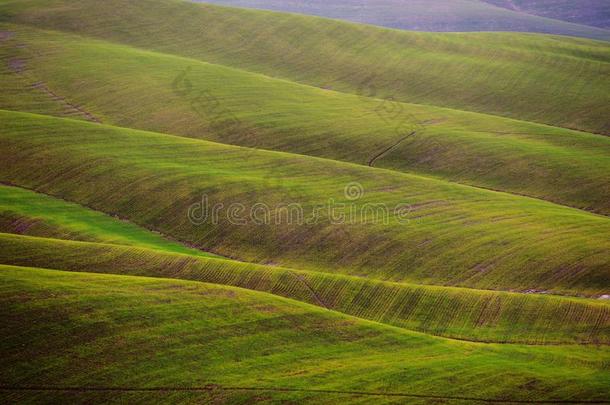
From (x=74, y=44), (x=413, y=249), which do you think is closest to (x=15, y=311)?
(x=413, y=249)

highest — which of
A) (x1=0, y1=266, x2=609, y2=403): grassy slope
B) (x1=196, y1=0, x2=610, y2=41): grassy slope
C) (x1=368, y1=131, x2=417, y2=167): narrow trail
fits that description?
(x1=0, y1=266, x2=609, y2=403): grassy slope

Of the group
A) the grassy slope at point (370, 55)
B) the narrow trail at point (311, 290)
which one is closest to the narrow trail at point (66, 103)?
the grassy slope at point (370, 55)

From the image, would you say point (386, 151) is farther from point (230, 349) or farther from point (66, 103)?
point (230, 349)

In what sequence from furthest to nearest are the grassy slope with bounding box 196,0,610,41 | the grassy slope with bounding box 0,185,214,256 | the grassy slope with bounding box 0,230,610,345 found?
the grassy slope with bounding box 196,0,610,41 < the grassy slope with bounding box 0,185,214,256 < the grassy slope with bounding box 0,230,610,345

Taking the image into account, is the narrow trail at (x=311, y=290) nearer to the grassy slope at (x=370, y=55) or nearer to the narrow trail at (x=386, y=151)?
the narrow trail at (x=386, y=151)

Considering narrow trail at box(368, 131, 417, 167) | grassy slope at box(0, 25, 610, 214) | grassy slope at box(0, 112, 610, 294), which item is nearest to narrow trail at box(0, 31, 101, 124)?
grassy slope at box(0, 25, 610, 214)

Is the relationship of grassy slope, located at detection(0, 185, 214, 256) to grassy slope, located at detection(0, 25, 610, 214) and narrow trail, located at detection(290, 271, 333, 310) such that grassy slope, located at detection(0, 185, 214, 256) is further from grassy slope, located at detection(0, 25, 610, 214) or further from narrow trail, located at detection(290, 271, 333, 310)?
grassy slope, located at detection(0, 25, 610, 214)

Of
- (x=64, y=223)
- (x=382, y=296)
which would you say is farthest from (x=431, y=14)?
(x=382, y=296)
